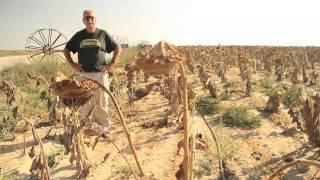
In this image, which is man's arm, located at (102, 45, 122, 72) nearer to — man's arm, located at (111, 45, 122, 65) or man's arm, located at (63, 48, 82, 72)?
man's arm, located at (111, 45, 122, 65)

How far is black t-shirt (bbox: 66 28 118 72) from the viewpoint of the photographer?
584cm

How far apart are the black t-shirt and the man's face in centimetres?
11

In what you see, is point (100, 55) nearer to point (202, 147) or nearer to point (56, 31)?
point (56, 31)

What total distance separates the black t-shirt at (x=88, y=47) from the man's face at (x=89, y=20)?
0.37 ft

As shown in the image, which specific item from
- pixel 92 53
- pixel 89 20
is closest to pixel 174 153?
pixel 92 53

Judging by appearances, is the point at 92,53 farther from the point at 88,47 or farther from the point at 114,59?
the point at 114,59

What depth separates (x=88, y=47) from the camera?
5824 millimetres

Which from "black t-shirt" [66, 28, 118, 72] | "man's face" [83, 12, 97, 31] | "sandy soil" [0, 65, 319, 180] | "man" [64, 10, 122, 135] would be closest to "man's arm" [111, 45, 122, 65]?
"man" [64, 10, 122, 135]


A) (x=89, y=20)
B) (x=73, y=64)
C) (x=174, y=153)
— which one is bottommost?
(x=174, y=153)

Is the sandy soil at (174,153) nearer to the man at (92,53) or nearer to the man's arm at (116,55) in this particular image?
the man at (92,53)

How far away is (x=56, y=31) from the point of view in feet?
20.1

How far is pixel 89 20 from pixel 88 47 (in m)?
0.35

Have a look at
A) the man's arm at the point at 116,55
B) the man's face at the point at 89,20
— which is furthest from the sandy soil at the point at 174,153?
the man's face at the point at 89,20

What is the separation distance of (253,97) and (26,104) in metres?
5.00
